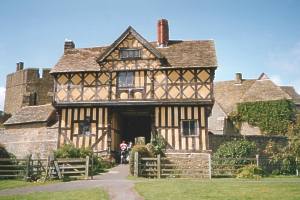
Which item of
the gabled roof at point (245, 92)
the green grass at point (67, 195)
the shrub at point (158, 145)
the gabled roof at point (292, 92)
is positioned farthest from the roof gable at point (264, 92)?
the green grass at point (67, 195)

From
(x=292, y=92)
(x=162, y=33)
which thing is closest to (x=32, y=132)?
(x=162, y=33)

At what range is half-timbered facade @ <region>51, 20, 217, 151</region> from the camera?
23219 mm

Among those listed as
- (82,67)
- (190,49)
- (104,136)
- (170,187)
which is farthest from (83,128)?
(170,187)

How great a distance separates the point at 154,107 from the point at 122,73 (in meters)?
3.34

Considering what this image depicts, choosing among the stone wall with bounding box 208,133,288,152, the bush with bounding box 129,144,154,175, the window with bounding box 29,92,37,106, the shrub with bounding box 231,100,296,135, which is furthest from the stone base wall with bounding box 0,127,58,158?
the shrub with bounding box 231,100,296,135

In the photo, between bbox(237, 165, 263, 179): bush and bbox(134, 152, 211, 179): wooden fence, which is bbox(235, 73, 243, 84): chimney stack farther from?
bbox(134, 152, 211, 179): wooden fence

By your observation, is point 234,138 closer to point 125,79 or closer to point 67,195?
point 125,79

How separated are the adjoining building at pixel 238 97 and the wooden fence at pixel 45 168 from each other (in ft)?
61.7

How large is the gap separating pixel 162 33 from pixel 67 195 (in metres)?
17.5

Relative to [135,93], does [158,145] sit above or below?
below

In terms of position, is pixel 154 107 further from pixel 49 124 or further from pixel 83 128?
pixel 49 124

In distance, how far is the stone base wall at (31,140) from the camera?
2873 centimetres

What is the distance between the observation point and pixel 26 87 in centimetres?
4616

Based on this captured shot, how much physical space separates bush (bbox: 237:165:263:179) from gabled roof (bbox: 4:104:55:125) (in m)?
17.9
